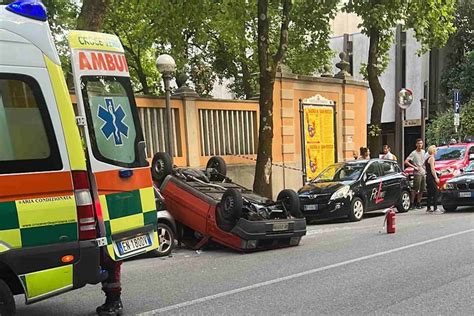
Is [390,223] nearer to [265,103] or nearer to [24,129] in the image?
[265,103]

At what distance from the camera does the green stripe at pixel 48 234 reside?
4020 millimetres

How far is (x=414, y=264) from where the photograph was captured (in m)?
7.20

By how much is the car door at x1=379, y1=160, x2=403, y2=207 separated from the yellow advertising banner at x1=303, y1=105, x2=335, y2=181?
167 inches

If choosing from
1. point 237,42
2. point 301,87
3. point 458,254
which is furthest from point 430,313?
point 237,42

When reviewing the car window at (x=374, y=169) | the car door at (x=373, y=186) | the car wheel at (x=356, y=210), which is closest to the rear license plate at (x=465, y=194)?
the car door at (x=373, y=186)

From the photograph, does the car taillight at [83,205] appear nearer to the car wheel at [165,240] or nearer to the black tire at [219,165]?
the car wheel at [165,240]

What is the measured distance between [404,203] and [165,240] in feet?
26.9

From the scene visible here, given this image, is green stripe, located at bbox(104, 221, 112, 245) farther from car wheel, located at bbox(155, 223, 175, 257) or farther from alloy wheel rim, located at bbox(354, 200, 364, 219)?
alloy wheel rim, located at bbox(354, 200, 364, 219)

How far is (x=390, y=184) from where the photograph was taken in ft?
44.9

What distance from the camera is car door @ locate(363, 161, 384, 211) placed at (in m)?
12.9

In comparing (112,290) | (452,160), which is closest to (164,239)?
(112,290)

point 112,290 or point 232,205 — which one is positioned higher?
point 232,205

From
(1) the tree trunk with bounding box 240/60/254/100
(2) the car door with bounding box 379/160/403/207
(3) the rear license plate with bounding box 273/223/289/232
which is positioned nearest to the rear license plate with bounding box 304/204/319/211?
(2) the car door with bounding box 379/160/403/207

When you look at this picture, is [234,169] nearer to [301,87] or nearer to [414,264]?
[301,87]
